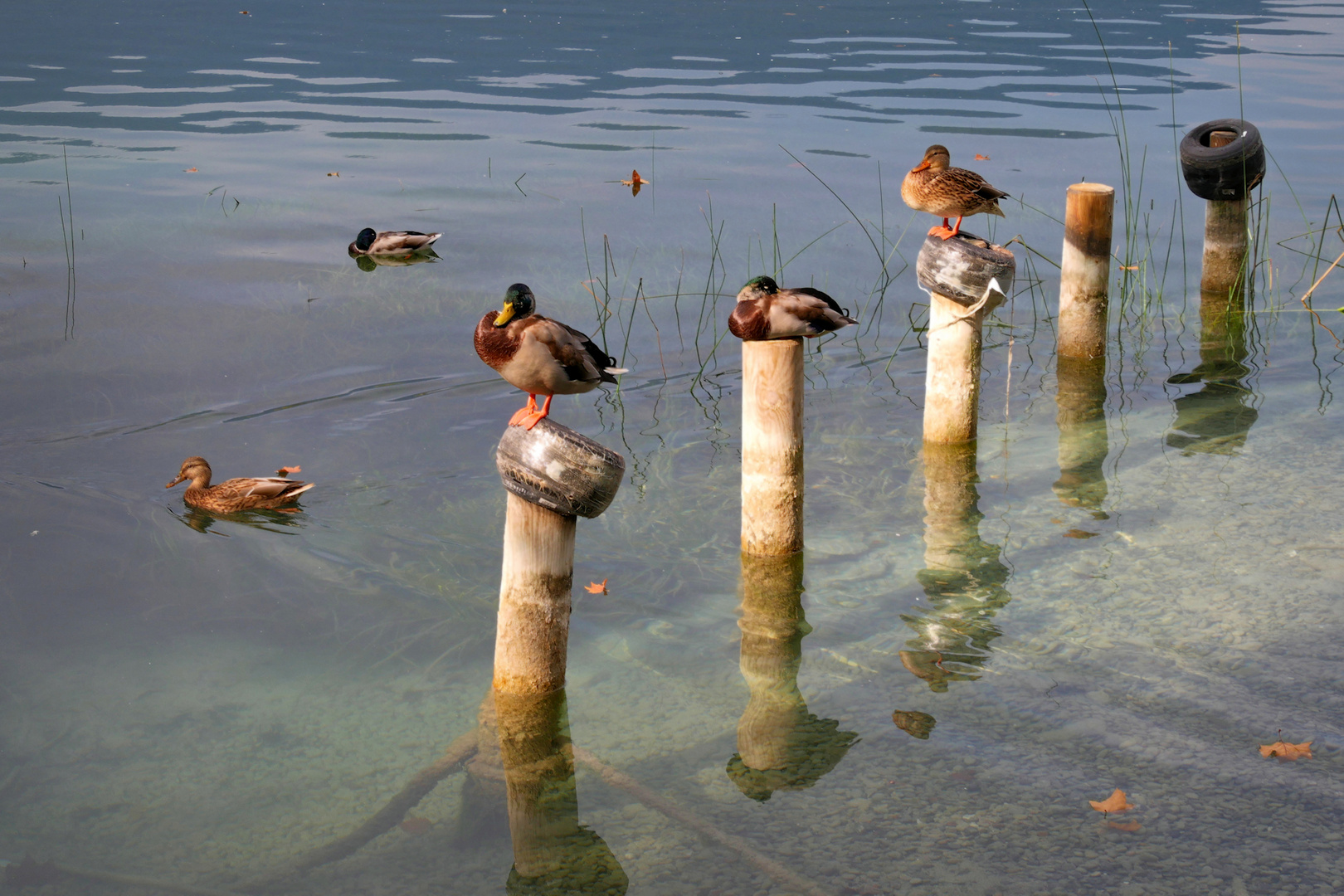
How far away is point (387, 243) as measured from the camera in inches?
516

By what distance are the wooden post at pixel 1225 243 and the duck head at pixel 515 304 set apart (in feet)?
24.6

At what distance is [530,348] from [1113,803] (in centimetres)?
289

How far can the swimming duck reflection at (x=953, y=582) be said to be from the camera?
18.7ft

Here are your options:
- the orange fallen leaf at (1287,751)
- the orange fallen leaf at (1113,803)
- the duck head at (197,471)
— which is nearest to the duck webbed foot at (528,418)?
the orange fallen leaf at (1113,803)

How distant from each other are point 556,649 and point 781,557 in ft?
5.72

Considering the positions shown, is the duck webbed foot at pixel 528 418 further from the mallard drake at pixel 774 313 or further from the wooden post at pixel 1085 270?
the wooden post at pixel 1085 270

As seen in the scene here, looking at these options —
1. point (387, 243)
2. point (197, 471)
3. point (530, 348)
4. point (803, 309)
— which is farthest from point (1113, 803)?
point (387, 243)

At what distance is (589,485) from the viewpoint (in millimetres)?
4590

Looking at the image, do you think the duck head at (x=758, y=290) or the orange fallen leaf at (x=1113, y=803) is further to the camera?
the duck head at (x=758, y=290)

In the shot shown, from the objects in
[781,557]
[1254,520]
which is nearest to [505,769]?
[781,557]

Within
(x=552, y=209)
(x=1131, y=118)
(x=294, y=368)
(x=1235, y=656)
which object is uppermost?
(x=1131, y=118)

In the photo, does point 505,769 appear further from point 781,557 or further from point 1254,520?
point 1254,520

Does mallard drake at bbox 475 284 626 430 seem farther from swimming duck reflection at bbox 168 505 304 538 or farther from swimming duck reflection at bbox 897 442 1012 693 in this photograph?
swimming duck reflection at bbox 168 505 304 538

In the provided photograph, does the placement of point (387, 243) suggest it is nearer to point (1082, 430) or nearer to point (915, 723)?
point (1082, 430)
